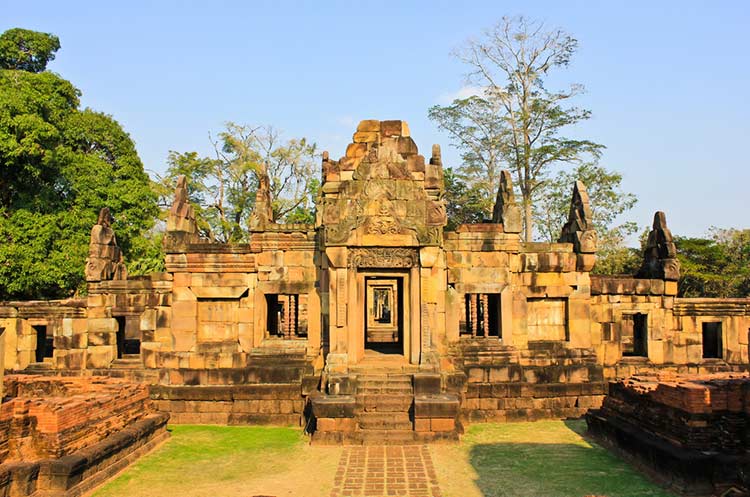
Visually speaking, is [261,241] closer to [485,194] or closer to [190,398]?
[190,398]

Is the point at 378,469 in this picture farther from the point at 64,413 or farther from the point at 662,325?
the point at 662,325

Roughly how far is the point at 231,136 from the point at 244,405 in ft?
80.3

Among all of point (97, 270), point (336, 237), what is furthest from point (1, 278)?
point (336, 237)

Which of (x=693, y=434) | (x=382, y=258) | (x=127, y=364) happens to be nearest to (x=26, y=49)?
(x=127, y=364)

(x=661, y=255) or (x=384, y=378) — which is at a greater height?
(x=661, y=255)

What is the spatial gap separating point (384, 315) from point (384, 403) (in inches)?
891

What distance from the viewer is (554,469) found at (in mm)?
9875

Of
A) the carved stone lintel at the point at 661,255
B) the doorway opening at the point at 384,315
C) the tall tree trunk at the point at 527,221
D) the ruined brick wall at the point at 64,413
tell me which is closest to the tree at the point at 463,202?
the tall tree trunk at the point at 527,221

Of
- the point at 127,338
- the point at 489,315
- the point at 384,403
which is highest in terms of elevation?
the point at 489,315

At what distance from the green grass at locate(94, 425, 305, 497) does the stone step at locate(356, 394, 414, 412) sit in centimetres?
154

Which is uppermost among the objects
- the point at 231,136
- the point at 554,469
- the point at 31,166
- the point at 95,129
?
the point at 231,136

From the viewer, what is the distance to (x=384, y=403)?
39.5 ft

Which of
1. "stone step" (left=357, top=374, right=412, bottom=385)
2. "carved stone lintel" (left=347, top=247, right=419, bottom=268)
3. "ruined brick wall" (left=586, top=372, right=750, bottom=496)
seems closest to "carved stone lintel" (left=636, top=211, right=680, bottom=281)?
"ruined brick wall" (left=586, top=372, right=750, bottom=496)

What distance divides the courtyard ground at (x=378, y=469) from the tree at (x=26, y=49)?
61.1ft
